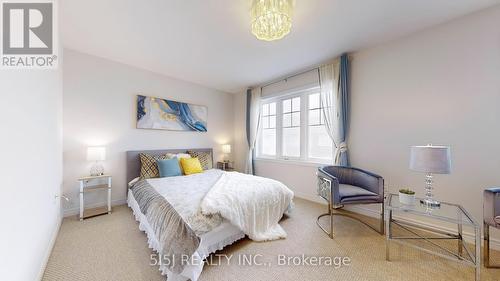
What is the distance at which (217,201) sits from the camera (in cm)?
187

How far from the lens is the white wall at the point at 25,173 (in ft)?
3.26

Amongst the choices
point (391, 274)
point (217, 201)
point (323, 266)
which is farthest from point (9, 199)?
point (391, 274)

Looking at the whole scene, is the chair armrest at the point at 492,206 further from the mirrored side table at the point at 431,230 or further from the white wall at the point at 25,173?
the white wall at the point at 25,173

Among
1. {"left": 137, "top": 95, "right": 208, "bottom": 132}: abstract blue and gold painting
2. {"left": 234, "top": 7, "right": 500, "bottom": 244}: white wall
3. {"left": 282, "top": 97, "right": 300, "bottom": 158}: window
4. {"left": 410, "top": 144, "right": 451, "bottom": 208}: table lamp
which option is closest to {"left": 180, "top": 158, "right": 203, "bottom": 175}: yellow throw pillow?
{"left": 137, "top": 95, "right": 208, "bottom": 132}: abstract blue and gold painting

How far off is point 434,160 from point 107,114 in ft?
14.8

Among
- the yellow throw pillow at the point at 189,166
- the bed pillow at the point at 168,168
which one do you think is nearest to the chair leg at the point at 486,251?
the yellow throw pillow at the point at 189,166

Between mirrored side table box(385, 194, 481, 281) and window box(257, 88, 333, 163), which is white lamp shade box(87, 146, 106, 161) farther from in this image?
mirrored side table box(385, 194, 481, 281)

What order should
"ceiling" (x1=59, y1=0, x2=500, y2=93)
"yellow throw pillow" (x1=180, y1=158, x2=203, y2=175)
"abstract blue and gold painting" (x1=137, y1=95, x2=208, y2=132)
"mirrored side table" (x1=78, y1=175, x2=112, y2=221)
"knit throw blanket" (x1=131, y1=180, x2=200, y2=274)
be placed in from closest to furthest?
"knit throw blanket" (x1=131, y1=180, x2=200, y2=274) < "ceiling" (x1=59, y1=0, x2=500, y2=93) < "mirrored side table" (x1=78, y1=175, x2=112, y2=221) < "yellow throw pillow" (x1=180, y1=158, x2=203, y2=175) < "abstract blue and gold painting" (x1=137, y1=95, x2=208, y2=132)

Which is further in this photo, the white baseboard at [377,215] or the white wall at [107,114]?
the white wall at [107,114]

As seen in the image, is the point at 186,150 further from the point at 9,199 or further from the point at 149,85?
the point at 9,199

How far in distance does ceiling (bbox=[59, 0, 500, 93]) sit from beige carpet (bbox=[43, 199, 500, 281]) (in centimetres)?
256

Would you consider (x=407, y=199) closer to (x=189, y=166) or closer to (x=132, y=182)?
(x=189, y=166)

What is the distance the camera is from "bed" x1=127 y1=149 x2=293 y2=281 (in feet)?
4.77

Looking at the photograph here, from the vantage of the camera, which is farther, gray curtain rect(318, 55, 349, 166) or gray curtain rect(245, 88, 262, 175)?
gray curtain rect(245, 88, 262, 175)
